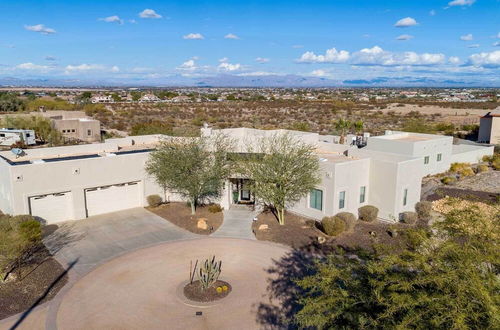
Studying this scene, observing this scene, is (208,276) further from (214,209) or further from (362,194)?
(362,194)

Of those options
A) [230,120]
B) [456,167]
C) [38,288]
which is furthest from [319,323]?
[230,120]

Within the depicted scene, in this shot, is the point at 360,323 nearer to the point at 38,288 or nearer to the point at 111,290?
the point at 111,290

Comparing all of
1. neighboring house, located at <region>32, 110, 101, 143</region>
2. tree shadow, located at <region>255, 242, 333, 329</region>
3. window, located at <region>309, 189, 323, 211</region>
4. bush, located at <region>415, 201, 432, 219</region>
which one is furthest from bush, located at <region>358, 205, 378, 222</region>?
neighboring house, located at <region>32, 110, 101, 143</region>

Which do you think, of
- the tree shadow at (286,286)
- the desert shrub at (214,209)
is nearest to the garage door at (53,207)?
the desert shrub at (214,209)

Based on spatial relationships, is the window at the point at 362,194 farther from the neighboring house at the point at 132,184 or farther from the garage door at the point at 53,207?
the garage door at the point at 53,207

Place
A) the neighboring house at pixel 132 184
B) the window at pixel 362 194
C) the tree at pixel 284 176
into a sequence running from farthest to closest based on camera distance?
1. the window at pixel 362 194
2. the neighboring house at pixel 132 184
3. the tree at pixel 284 176

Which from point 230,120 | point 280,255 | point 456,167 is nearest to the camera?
point 280,255
